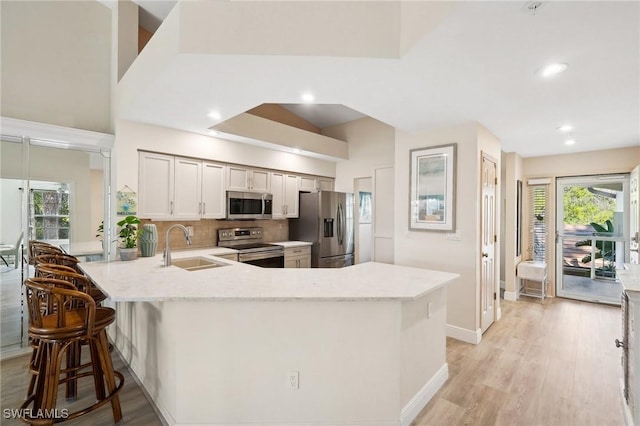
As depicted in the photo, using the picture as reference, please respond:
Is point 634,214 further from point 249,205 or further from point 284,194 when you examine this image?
point 249,205

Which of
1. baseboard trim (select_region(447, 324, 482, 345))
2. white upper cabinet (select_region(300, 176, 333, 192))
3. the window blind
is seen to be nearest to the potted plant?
white upper cabinet (select_region(300, 176, 333, 192))

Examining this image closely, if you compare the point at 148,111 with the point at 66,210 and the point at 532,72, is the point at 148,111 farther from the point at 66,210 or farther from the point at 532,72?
the point at 532,72

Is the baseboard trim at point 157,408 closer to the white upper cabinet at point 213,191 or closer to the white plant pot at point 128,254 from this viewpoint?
the white plant pot at point 128,254

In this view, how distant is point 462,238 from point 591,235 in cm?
335

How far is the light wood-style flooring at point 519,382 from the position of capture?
213 cm

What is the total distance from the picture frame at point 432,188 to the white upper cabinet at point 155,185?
3.08m

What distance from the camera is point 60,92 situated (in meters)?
3.28

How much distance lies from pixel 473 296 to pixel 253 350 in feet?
8.68

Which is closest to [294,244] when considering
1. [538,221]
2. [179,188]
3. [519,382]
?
[179,188]

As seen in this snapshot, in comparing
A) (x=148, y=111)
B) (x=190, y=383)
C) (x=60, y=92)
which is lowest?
(x=190, y=383)

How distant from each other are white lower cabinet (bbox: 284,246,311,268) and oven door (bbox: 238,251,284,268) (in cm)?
11

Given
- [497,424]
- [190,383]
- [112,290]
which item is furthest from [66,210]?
[497,424]

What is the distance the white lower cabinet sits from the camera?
189 inches

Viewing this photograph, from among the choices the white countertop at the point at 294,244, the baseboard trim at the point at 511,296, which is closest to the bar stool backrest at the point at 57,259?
the white countertop at the point at 294,244
